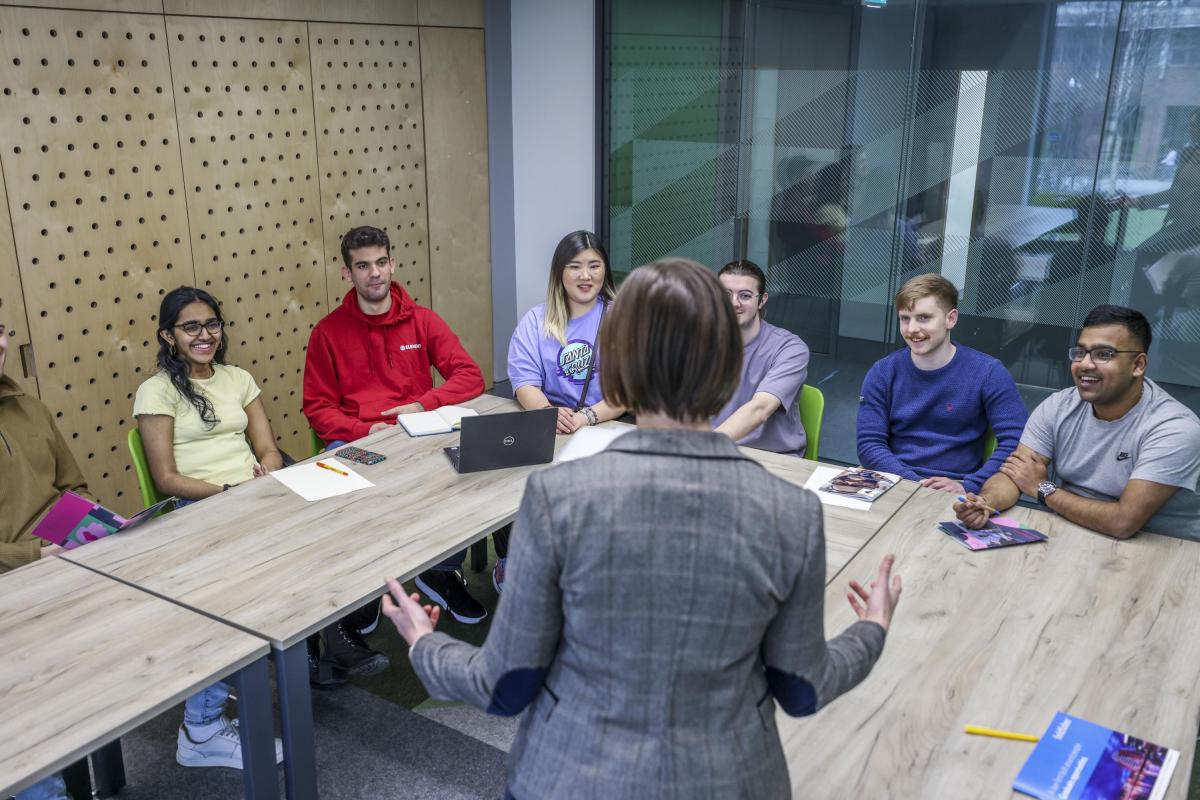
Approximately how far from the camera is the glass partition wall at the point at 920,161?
4.24m

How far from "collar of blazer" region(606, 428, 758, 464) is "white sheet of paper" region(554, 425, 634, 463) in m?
2.01

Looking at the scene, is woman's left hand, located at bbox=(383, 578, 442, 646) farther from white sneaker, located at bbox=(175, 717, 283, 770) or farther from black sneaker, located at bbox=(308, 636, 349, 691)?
black sneaker, located at bbox=(308, 636, 349, 691)

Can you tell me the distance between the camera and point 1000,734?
6.03 feet

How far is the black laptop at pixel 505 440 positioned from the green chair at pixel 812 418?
3.59 feet

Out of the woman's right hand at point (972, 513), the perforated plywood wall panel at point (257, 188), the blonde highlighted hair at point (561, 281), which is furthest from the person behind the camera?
the perforated plywood wall panel at point (257, 188)

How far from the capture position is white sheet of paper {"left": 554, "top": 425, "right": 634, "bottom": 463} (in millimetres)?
3328

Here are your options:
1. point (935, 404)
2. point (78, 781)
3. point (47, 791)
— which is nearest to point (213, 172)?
point (78, 781)

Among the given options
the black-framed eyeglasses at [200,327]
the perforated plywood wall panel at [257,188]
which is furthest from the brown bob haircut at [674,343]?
the perforated plywood wall panel at [257,188]

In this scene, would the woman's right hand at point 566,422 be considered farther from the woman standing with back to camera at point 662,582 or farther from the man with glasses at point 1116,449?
the woman standing with back to camera at point 662,582

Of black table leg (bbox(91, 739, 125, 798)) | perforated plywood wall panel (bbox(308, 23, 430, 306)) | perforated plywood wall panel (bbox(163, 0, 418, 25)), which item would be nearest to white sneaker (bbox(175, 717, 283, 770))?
black table leg (bbox(91, 739, 125, 798))

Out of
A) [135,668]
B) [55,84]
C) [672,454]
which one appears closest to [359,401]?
[55,84]

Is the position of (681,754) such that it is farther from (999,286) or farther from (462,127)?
(462,127)

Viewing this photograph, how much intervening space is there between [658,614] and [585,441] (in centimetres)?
226

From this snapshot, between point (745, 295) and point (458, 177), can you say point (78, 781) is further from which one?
point (458, 177)
